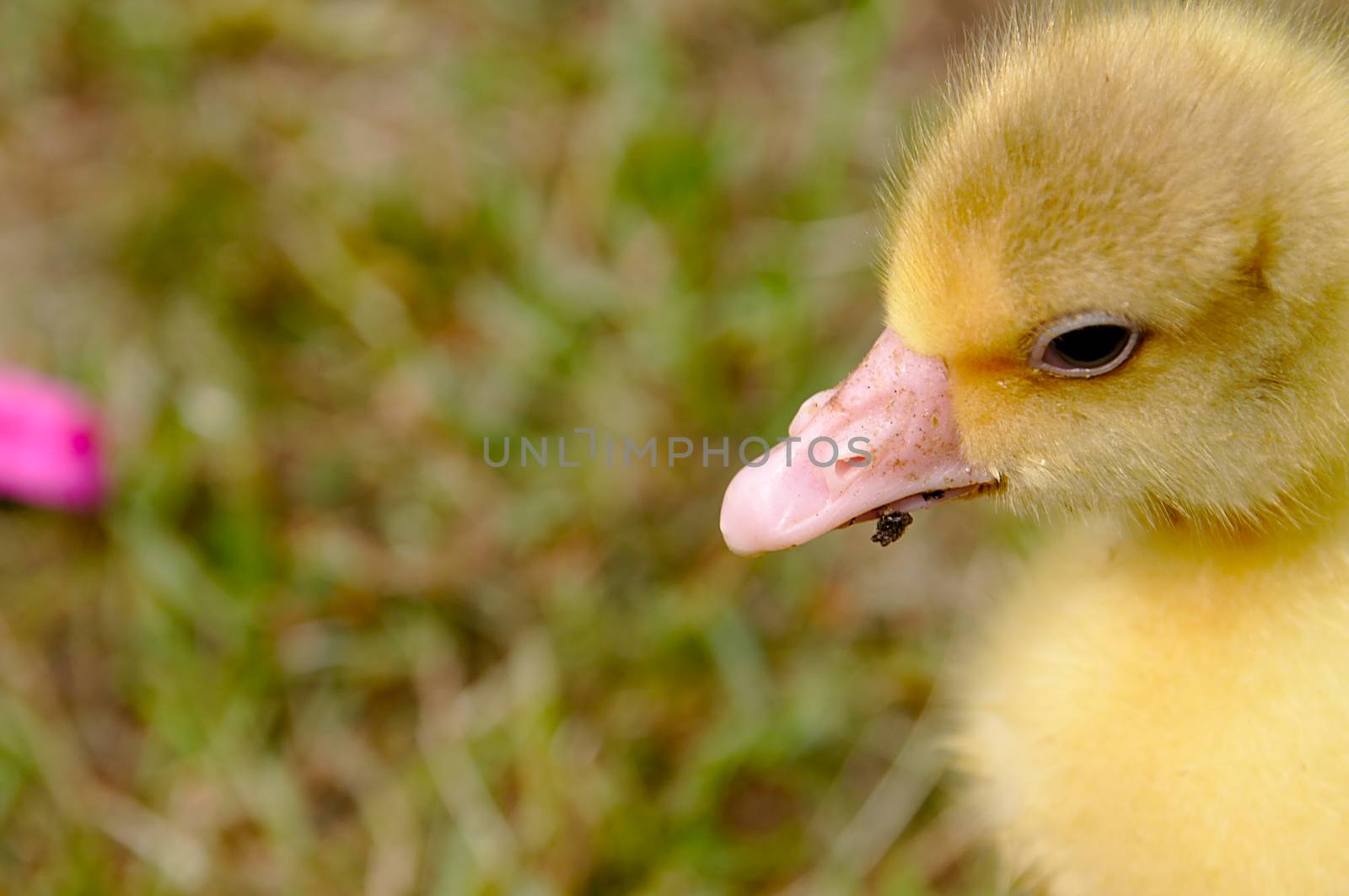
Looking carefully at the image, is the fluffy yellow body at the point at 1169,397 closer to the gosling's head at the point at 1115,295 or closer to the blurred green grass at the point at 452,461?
the gosling's head at the point at 1115,295

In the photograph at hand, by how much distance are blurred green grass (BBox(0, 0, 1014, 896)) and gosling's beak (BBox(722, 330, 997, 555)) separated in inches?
21.4

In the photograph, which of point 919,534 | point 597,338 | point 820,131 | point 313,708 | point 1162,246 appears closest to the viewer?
point 1162,246

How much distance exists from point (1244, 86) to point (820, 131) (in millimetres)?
1098

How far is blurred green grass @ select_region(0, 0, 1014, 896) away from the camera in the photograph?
4.99ft

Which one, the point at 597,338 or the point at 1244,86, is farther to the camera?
the point at 597,338

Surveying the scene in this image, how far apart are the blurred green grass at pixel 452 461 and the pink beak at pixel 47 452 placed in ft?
0.13

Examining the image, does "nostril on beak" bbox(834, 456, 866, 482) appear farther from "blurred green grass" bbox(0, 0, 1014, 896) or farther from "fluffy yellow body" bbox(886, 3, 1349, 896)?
"blurred green grass" bbox(0, 0, 1014, 896)

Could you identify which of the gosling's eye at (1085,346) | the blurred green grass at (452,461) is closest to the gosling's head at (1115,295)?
the gosling's eye at (1085,346)

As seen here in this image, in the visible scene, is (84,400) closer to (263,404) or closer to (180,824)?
(263,404)

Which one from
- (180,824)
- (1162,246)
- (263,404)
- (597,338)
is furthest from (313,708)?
(1162,246)

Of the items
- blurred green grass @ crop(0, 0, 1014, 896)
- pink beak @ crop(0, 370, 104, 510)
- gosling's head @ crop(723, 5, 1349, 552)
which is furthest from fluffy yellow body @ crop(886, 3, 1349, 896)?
pink beak @ crop(0, 370, 104, 510)

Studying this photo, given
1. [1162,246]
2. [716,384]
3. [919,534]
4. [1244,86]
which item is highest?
[716,384]

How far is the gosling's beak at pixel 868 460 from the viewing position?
1.02 m

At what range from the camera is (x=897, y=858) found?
1.51 m
